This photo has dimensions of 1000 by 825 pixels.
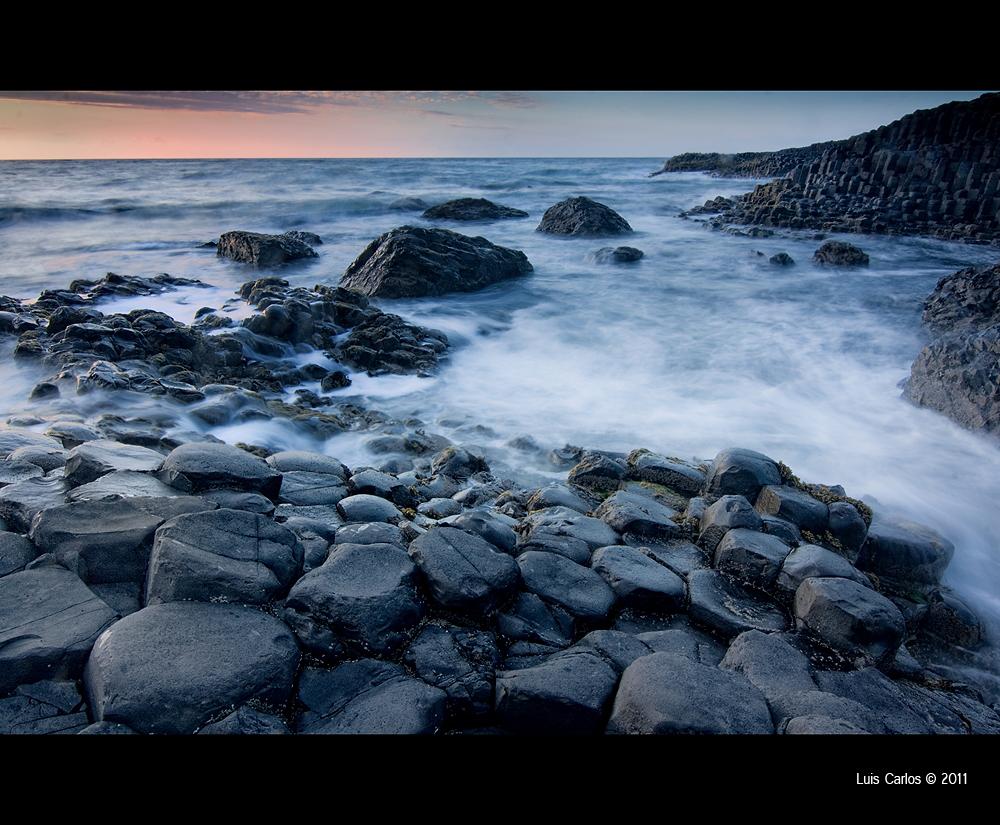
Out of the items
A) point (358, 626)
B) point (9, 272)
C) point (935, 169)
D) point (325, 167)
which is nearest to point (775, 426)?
point (358, 626)

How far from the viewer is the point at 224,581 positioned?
2492mm

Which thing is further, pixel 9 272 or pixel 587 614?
pixel 9 272

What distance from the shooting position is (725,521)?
3797mm

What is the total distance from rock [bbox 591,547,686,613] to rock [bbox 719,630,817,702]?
39 centimetres

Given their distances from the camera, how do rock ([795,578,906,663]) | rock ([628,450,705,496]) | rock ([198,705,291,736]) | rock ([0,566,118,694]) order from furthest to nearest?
rock ([628,450,705,496]), rock ([795,578,906,663]), rock ([0,566,118,694]), rock ([198,705,291,736])

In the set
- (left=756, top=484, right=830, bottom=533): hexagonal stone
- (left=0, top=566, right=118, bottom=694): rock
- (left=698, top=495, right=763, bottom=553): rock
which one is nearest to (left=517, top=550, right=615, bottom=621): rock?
(left=698, top=495, right=763, bottom=553): rock

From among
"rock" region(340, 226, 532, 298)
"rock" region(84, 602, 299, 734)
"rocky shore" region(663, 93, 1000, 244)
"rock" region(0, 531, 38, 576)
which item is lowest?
"rock" region(84, 602, 299, 734)

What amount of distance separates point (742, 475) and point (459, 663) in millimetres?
2946

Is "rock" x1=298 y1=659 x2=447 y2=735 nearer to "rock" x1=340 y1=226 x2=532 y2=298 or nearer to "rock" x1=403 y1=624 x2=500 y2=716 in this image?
"rock" x1=403 y1=624 x2=500 y2=716

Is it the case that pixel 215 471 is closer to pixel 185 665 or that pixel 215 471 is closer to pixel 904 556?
pixel 185 665

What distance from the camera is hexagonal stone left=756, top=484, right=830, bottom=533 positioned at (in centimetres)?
409

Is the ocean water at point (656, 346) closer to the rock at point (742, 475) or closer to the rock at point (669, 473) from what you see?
the rock at point (669, 473)
